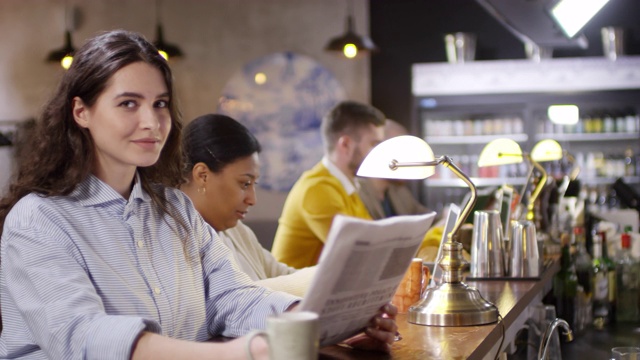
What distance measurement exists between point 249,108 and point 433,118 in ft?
6.44

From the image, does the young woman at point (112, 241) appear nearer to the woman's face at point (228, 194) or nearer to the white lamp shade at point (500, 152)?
the woman's face at point (228, 194)

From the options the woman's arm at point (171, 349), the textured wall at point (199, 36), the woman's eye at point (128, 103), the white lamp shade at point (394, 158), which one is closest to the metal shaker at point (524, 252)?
the white lamp shade at point (394, 158)

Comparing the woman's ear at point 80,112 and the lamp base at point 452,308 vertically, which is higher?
the woman's ear at point 80,112

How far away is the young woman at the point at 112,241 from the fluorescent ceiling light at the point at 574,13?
127 inches

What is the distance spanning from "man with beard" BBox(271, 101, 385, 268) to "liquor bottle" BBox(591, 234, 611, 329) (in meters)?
1.26

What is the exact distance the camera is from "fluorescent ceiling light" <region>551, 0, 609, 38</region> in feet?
15.5

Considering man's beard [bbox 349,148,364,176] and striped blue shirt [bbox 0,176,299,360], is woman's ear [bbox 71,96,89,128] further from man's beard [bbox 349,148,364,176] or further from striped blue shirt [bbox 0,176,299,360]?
man's beard [bbox 349,148,364,176]

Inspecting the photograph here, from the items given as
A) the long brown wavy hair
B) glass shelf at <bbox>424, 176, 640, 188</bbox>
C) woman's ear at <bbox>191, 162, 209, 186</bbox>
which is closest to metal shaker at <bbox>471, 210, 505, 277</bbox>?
woman's ear at <bbox>191, 162, 209, 186</bbox>

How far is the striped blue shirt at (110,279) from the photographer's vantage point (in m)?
1.57

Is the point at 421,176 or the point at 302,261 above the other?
the point at 421,176

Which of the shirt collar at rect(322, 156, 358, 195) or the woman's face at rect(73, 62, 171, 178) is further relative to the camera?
the shirt collar at rect(322, 156, 358, 195)

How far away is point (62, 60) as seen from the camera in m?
7.70

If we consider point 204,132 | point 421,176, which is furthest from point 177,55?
point 421,176

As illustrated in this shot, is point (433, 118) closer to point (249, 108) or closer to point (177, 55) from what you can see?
point (249, 108)
